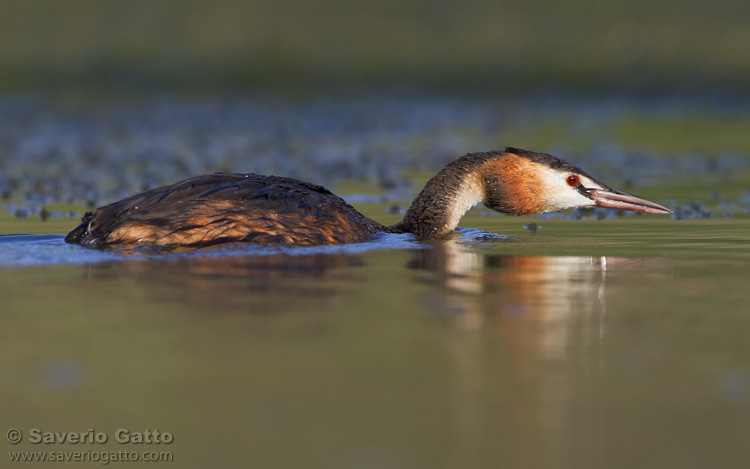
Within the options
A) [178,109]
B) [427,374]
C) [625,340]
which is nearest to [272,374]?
[427,374]

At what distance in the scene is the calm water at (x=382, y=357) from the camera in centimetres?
469

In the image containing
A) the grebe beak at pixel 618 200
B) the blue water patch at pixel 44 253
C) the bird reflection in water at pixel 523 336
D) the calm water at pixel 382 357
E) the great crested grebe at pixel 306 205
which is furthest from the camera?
the grebe beak at pixel 618 200

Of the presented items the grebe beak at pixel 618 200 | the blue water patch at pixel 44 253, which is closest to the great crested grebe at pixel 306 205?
the grebe beak at pixel 618 200

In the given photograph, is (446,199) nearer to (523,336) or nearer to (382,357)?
(523,336)

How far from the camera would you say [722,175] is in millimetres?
16250

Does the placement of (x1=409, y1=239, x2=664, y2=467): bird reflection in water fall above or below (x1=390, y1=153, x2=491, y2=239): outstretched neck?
below

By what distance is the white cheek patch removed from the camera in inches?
428

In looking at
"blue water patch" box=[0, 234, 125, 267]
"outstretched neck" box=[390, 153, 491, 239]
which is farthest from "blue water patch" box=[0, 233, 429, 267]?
"outstretched neck" box=[390, 153, 491, 239]

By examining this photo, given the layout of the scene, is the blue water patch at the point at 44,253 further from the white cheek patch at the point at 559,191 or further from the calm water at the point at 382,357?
the white cheek patch at the point at 559,191

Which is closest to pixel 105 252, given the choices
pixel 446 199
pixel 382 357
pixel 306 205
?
pixel 306 205

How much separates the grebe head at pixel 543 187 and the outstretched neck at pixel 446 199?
0.12 metres

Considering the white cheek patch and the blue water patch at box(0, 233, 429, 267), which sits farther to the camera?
the white cheek patch

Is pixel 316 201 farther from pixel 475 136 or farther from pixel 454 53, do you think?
pixel 454 53

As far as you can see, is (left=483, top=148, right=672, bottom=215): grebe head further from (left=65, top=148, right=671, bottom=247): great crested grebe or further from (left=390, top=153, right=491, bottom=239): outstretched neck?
(left=390, top=153, right=491, bottom=239): outstretched neck
